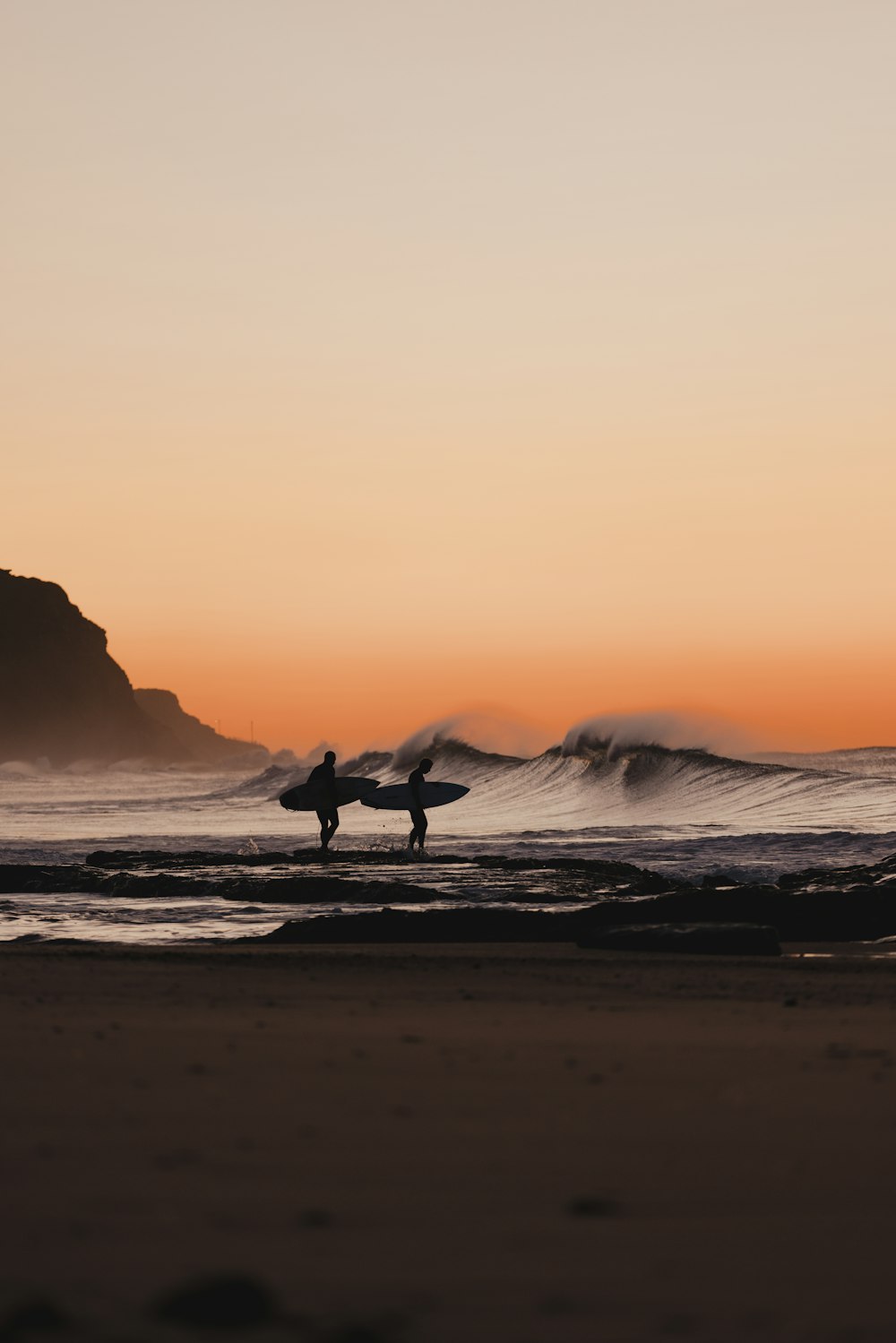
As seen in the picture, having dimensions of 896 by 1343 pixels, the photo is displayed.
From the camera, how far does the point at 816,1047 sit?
5.08 meters

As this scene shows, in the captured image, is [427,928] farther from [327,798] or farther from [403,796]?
[403,796]

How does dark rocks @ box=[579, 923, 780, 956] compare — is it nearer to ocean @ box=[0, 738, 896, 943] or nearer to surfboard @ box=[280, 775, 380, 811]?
ocean @ box=[0, 738, 896, 943]

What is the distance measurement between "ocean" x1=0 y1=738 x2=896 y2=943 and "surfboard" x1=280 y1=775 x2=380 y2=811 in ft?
3.07

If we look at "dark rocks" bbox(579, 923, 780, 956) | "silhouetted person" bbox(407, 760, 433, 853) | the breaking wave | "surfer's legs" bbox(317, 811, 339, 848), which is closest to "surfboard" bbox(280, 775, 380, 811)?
"surfer's legs" bbox(317, 811, 339, 848)

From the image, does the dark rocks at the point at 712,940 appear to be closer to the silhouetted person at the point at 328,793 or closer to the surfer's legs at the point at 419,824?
the surfer's legs at the point at 419,824

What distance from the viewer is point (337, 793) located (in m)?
23.1

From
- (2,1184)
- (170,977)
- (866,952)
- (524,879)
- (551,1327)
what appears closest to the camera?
(551,1327)

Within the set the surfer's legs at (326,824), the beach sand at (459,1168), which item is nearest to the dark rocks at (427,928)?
→ the beach sand at (459,1168)

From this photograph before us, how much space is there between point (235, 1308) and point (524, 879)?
13.7 metres

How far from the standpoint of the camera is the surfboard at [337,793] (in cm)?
2266

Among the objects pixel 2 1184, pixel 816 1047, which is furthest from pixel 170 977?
pixel 2 1184

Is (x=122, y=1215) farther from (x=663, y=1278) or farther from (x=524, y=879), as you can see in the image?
(x=524, y=879)

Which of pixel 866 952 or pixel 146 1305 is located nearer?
pixel 146 1305

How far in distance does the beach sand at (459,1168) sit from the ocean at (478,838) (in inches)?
250
